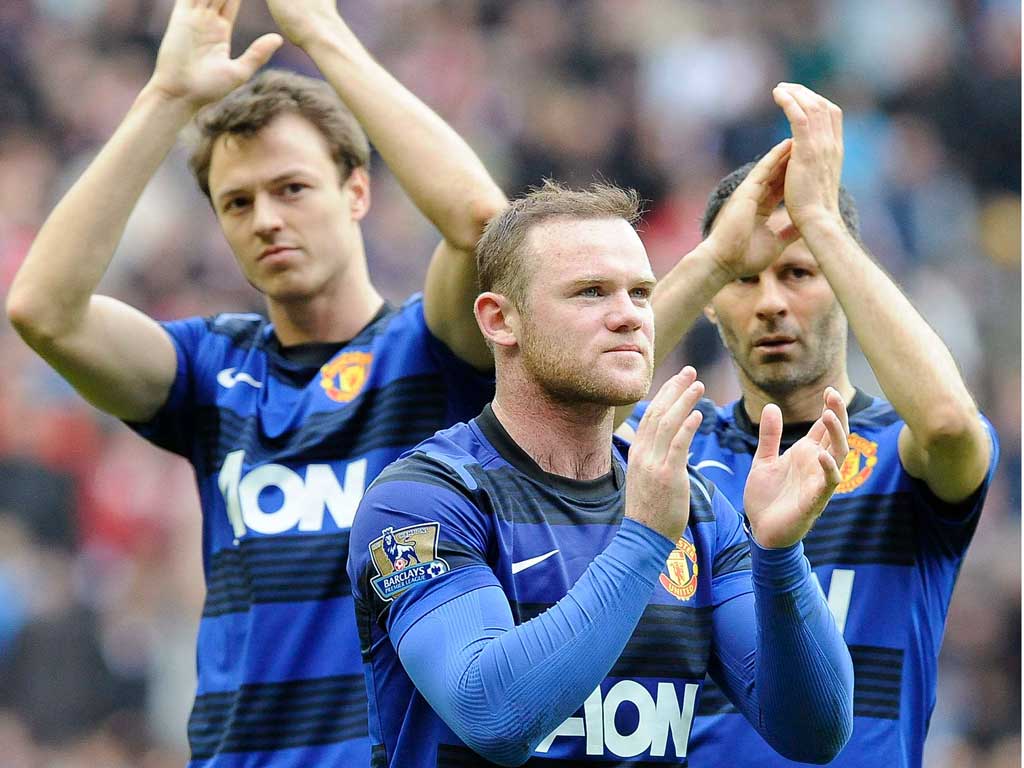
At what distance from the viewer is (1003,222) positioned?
1223cm

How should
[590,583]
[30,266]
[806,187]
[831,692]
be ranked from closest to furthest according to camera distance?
[590,583] < [831,692] < [806,187] < [30,266]

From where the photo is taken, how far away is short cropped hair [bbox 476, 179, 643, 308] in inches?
138

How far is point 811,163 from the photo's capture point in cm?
418

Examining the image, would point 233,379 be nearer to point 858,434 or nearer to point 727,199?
point 727,199

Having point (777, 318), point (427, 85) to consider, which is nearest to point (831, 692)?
point (777, 318)

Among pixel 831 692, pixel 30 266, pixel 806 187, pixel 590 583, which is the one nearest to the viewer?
pixel 590 583

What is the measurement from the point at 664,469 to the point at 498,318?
64cm

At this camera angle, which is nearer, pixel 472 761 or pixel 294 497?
pixel 472 761

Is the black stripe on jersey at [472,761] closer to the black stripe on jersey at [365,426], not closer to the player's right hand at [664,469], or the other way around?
the player's right hand at [664,469]

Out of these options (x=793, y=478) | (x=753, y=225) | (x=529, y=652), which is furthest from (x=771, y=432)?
(x=753, y=225)

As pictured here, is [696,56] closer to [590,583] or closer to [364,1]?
[364,1]

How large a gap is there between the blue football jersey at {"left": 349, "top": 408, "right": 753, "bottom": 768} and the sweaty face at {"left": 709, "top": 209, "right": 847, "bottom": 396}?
1.09m

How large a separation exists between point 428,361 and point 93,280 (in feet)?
3.00

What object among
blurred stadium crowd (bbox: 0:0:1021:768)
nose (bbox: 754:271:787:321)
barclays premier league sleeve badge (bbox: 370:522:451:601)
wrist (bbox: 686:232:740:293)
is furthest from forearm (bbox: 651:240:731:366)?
blurred stadium crowd (bbox: 0:0:1021:768)
